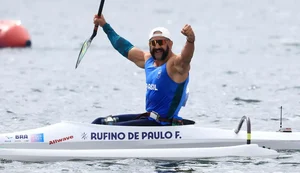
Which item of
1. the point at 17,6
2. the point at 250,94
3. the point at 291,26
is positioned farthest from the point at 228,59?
the point at 17,6

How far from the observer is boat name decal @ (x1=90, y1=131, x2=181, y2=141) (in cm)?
1641

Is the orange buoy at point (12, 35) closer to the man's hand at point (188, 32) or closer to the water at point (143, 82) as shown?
the water at point (143, 82)

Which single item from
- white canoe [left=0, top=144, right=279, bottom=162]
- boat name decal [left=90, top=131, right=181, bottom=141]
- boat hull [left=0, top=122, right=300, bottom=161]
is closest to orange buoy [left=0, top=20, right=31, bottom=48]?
boat hull [left=0, top=122, right=300, bottom=161]

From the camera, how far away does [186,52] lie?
16031 millimetres

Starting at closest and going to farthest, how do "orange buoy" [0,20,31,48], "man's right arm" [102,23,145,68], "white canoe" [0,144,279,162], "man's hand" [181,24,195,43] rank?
"man's hand" [181,24,195,43] → "white canoe" [0,144,279,162] → "man's right arm" [102,23,145,68] → "orange buoy" [0,20,31,48]

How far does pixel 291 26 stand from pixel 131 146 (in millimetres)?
37895

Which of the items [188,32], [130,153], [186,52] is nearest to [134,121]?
[130,153]

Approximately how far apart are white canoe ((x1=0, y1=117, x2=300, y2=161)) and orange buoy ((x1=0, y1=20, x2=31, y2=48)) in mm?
21712

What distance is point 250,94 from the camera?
26.6 meters

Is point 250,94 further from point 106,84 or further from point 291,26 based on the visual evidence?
point 291,26

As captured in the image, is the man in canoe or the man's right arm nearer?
the man in canoe

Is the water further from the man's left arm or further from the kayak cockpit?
the man's left arm

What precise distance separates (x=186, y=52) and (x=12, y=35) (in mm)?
22661

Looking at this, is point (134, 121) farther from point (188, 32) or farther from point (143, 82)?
point (143, 82)
